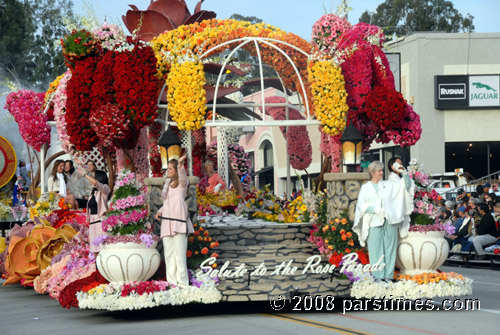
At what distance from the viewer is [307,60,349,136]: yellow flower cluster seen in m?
15.8

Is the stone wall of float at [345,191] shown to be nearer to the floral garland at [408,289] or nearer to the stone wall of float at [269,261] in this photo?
the stone wall of float at [269,261]

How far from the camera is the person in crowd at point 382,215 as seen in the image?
43.3 feet

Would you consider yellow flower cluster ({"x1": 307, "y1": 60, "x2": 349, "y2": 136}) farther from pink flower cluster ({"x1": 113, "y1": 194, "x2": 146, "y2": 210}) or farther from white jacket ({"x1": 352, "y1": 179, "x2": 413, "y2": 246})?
pink flower cluster ({"x1": 113, "y1": 194, "x2": 146, "y2": 210})

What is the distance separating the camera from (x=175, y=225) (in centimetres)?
1280

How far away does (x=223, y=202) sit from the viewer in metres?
19.1

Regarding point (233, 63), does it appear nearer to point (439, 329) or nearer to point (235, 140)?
point (235, 140)

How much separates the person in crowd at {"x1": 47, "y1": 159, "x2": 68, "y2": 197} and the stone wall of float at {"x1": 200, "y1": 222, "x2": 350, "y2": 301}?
5077mm

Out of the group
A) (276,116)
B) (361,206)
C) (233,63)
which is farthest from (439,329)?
(233,63)

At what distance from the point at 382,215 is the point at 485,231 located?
908 cm

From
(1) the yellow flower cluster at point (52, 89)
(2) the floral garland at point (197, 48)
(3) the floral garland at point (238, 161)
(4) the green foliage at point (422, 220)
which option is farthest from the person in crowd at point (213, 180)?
(4) the green foliage at point (422, 220)

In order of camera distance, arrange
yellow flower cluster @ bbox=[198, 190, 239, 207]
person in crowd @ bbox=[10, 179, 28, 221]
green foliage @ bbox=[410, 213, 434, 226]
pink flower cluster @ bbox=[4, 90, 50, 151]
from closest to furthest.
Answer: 1. green foliage @ bbox=[410, 213, 434, 226]
2. yellow flower cluster @ bbox=[198, 190, 239, 207]
3. pink flower cluster @ bbox=[4, 90, 50, 151]
4. person in crowd @ bbox=[10, 179, 28, 221]

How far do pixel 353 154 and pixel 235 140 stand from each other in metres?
9.64

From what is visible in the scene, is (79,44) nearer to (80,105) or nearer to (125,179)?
(80,105)

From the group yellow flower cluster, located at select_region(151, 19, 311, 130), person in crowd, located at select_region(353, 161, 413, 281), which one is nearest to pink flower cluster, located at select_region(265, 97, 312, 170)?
yellow flower cluster, located at select_region(151, 19, 311, 130)
